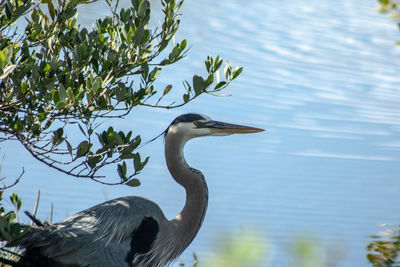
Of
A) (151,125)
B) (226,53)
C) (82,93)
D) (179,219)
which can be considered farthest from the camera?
(226,53)

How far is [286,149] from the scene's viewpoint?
6.42 m

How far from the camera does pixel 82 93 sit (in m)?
2.96

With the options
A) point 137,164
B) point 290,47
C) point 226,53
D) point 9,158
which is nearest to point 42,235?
point 137,164

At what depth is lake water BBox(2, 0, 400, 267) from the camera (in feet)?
17.2

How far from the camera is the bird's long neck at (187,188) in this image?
13.5ft

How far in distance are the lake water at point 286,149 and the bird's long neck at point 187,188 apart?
0.47 m

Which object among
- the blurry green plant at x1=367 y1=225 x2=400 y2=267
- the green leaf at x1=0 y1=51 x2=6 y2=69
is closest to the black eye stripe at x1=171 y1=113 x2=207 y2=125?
the blurry green plant at x1=367 y1=225 x2=400 y2=267

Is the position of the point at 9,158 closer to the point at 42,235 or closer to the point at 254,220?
the point at 254,220

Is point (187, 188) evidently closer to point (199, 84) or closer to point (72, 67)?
point (199, 84)

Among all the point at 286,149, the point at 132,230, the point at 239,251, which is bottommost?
the point at 286,149

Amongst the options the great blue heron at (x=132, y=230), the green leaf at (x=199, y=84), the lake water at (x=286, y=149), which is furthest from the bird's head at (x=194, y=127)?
the green leaf at (x=199, y=84)

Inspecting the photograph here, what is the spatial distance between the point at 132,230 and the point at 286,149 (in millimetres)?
2855

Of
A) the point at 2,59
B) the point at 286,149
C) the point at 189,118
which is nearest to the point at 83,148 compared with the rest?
the point at 2,59

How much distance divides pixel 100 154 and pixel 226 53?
579 centimetres
